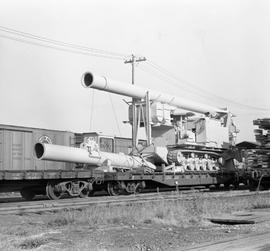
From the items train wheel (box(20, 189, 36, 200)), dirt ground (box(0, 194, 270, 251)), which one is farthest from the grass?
train wheel (box(20, 189, 36, 200))

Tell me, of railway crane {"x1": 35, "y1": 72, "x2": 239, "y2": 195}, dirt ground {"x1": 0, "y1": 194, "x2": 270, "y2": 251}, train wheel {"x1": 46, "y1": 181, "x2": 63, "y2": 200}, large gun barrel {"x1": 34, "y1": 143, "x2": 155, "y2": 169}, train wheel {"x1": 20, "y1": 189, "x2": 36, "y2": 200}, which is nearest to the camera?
dirt ground {"x1": 0, "y1": 194, "x2": 270, "y2": 251}

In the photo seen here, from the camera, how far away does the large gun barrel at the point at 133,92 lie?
2177 cm

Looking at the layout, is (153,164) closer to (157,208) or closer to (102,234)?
(157,208)

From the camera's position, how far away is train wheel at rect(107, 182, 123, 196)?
20.9 m

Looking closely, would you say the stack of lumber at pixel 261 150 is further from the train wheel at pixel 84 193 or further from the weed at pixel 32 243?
the weed at pixel 32 243

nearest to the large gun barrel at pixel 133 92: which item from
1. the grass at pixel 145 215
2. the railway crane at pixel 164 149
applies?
the railway crane at pixel 164 149

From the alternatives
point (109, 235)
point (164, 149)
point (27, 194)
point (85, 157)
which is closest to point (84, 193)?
point (85, 157)

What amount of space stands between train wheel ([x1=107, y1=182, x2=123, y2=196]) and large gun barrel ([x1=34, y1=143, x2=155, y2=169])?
913 millimetres

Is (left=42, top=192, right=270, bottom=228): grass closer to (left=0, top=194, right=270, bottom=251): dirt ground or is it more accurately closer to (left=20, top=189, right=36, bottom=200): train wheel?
(left=0, top=194, right=270, bottom=251): dirt ground

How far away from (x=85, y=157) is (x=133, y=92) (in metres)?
5.24

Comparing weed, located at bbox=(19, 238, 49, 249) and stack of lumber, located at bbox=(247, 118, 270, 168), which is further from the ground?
stack of lumber, located at bbox=(247, 118, 270, 168)

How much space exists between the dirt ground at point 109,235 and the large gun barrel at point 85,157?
6579mm

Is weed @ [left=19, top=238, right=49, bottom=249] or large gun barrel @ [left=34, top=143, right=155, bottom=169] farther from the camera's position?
large gun barrel @ [left=34, top=143, right=155, bottom=169]

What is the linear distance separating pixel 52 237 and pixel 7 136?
50.0 feet
